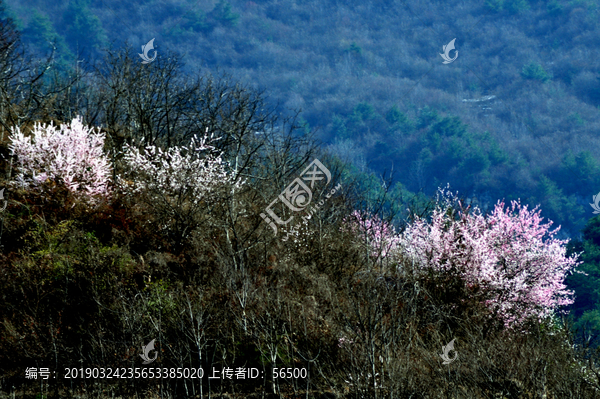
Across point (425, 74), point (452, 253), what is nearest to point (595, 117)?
point (425, 74)

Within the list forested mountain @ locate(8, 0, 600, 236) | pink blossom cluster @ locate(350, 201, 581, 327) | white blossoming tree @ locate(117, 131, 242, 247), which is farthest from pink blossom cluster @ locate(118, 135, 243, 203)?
forested mountain @ locate(8, 0, 600, 236)

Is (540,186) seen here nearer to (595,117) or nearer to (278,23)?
(595,117)

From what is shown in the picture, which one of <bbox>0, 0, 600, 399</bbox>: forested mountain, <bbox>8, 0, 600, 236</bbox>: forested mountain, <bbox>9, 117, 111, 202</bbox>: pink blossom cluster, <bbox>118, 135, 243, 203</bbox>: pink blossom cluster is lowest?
<bbox>0, 0, 600, 399</bbox>: forested mountain

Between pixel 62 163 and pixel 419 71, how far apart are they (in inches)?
6286

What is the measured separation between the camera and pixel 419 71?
166 meters

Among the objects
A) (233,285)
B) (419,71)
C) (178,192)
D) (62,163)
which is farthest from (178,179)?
(419,71)

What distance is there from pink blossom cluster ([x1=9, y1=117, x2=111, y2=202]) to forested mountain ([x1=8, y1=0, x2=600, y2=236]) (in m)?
80.9

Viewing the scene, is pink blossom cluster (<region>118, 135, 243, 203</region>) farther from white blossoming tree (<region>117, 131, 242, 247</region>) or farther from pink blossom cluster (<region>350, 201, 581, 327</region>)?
pink blossom cluster (<region>350, 201, 581, 327</region>)

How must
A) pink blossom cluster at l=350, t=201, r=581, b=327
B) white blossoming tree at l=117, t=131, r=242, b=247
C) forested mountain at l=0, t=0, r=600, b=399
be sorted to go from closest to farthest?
forested mountain at l=0, t=0, r=600, b=399, white blossoming tree at l=117, t=131, r=242, b=247, pink blossom cluster at l=350, t=201, r=581, b=327

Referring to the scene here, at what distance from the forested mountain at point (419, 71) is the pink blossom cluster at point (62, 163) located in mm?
80891

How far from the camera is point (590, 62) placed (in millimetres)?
145750

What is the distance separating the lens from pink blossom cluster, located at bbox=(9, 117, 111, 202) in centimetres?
1630

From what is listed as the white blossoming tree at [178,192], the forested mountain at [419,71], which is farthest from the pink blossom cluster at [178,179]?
the forested mountain at [419,71]

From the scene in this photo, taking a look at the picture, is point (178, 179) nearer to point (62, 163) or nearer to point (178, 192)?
point (178, 192)
